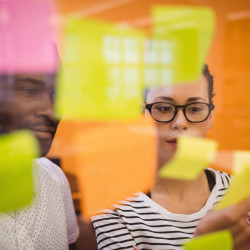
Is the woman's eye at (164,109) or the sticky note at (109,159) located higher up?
the woman's eye at (164,109)

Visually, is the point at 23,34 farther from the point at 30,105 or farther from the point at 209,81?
the point at 209,81

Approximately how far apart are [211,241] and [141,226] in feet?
0.63

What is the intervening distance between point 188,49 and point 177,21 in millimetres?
82

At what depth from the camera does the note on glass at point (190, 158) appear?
886 mm

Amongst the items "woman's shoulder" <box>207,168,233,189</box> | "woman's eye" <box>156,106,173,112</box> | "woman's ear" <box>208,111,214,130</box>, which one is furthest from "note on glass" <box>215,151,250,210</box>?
"woman's eye" <box>156,106,173,112</box>

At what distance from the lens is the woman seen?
864 mm

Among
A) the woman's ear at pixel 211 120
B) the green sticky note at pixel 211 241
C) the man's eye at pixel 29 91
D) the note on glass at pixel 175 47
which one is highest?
the note on glass at pixel 175 47

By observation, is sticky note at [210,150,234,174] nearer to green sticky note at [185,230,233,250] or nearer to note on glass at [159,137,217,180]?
note on glass at [159,137,217,180]

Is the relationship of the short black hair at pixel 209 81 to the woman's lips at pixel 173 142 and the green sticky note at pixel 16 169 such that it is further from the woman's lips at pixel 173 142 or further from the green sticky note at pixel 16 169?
the green sticky note at pixel 16 169

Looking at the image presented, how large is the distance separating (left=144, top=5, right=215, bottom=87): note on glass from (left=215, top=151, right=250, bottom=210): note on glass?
30cm

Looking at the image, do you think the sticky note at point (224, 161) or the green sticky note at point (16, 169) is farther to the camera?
the sticky note at point (224, 161)

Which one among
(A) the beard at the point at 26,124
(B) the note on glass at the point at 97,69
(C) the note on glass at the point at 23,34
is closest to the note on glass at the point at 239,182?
(B) the note on glass at the point at 97,69

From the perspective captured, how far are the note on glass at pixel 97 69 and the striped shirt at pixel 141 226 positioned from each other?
0.90 ft

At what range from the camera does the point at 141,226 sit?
887 mm
